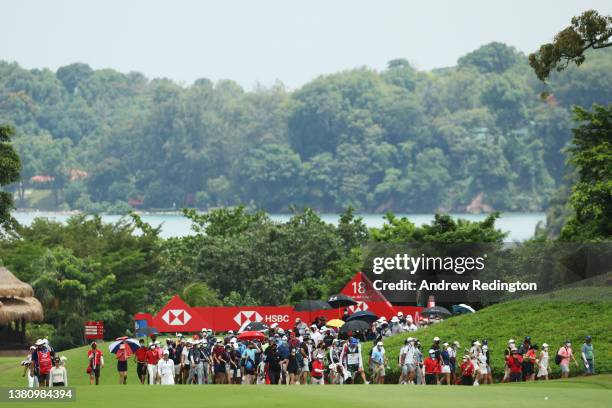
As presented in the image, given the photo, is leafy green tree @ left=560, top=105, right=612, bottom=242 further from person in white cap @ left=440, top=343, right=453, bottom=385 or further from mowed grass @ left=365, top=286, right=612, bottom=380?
person in white cap @ left=440, top=343, right=453, bottom=385

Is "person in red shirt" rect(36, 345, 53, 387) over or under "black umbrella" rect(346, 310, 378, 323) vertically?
under

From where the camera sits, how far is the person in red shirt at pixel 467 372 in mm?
41594

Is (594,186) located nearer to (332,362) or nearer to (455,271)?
(455,271)

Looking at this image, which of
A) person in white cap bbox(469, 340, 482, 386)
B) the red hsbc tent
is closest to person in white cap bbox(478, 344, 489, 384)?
person in white cap bbox(469, 340, 482, 386)

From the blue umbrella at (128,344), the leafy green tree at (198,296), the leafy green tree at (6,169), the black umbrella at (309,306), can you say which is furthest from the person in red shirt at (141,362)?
the leafy green tree at (198,296)

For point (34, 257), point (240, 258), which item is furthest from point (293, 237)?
point (34, 257)

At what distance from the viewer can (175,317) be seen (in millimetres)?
52625

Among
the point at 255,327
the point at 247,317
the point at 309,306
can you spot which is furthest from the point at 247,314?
the point at 255,327

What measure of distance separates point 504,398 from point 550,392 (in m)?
2.04

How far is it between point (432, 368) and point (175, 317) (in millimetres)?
14109

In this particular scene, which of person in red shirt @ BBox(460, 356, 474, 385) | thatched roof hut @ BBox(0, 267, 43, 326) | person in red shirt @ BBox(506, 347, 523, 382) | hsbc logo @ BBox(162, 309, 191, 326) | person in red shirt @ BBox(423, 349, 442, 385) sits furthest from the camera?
thatched roof hut @ BBox(0, 267, 43, 326)

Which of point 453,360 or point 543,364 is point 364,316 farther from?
point 543,364

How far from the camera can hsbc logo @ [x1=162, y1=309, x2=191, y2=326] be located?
52375 mm

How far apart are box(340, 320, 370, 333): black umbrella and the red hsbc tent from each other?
6984mm
